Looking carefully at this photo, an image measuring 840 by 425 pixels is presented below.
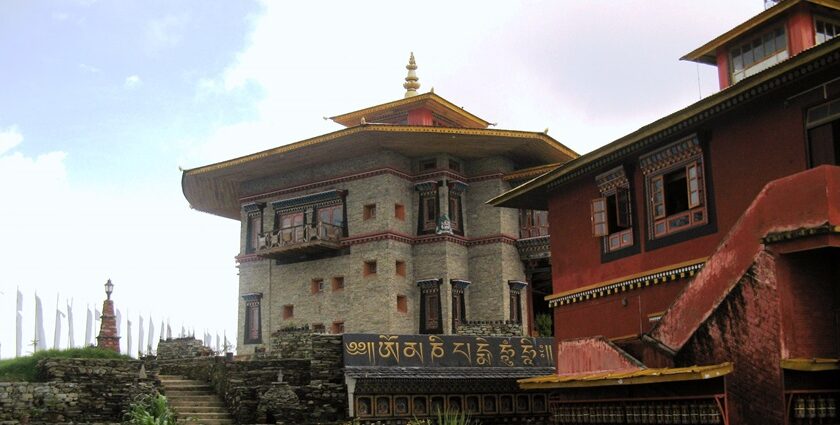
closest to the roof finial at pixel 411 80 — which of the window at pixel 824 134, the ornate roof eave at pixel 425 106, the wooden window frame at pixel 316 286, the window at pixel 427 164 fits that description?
the ornate roof eave at pixel 425 106

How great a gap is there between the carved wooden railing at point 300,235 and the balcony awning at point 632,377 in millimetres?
16756

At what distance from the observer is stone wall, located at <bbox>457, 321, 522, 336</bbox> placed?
30797mm

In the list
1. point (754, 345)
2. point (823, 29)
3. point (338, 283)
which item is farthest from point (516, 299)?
point (754, 345)

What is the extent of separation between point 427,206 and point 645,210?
17509 millimetres

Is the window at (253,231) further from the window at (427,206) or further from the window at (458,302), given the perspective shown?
the window at (458,302)

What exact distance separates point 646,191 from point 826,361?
5.86m

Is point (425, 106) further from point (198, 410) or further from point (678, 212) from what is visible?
point (678, 212)

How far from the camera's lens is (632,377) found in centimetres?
1487

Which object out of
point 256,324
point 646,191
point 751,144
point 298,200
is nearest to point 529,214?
point 298,200

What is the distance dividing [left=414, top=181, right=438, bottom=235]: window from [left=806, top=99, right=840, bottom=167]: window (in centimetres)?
2121

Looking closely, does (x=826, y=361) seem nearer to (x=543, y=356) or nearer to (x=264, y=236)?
(x=543, y=356)

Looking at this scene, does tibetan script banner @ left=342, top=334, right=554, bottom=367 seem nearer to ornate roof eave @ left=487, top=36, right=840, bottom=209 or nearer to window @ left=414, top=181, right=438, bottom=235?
ornate roof eave @ left=487, top=36, right=840, bottom=209

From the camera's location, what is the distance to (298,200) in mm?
35844

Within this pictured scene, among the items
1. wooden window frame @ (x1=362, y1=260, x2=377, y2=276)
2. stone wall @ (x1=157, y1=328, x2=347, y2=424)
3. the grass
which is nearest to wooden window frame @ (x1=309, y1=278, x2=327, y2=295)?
wooden window frame @ (x1=362, y1=260, x2=377, y2=276)
